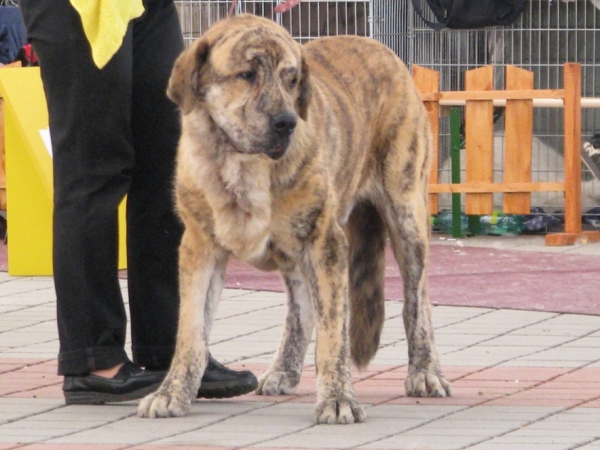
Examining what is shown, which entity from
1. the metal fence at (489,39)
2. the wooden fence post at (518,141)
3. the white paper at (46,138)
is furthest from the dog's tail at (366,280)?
the metal fence at (489,39)

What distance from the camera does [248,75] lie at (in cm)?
404

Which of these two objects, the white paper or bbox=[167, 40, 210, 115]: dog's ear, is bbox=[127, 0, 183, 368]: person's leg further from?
the white paper

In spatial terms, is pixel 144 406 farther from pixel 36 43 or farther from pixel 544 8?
pixel 544 8

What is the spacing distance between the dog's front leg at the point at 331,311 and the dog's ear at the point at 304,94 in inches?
14.8

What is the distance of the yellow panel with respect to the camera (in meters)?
8.11

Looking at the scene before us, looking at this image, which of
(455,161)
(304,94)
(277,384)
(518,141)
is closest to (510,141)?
(518,141)

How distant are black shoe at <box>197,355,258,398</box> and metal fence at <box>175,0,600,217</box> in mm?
6177

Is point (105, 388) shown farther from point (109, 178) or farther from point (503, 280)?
point (503, 280)

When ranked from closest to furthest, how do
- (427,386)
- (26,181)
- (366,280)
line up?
(427,386)
(366,280)
(26,181)

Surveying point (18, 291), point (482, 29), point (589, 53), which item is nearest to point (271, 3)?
point (482, 29)

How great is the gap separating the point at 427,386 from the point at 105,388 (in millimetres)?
1147

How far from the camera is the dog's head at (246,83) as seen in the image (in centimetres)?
400

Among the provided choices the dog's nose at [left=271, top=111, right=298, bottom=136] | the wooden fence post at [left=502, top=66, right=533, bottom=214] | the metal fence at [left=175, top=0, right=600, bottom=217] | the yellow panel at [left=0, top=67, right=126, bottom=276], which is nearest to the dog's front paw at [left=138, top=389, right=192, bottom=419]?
the dog's nose at [left=271, top=111, right=298, bottom=136]

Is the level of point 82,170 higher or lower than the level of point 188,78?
lower
